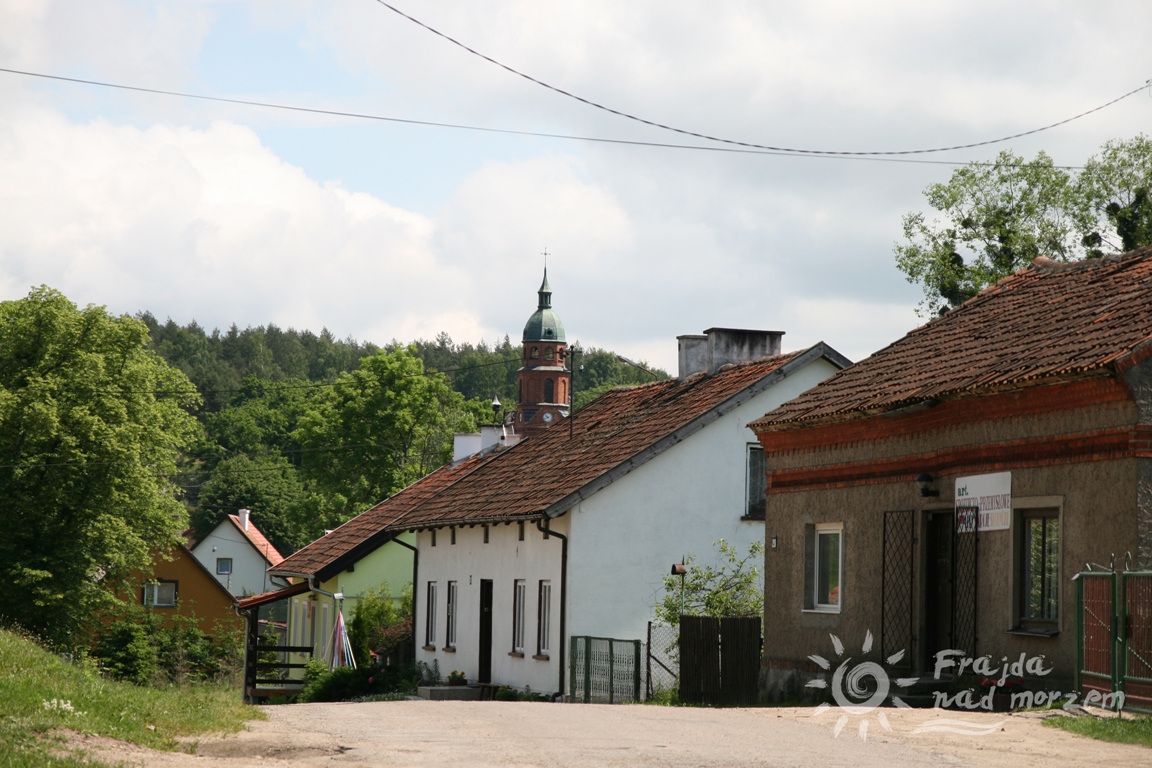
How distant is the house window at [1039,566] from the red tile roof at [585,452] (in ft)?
34.4

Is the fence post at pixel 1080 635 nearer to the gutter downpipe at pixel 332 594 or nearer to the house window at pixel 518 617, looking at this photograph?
the house window at pixel 518 617

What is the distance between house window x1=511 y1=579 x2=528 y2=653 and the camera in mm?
28109

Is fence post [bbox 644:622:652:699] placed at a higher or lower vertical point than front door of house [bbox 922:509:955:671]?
lower

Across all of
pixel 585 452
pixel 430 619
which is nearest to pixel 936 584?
pixel 585 452

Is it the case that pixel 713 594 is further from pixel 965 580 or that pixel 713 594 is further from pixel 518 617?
pixel 965 580

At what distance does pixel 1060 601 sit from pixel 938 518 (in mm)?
2820

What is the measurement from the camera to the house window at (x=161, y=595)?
62.3m

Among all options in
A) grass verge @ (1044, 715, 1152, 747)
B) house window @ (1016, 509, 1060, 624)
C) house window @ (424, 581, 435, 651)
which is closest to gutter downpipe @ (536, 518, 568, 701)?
house window @ (424, 581, 435, 651)

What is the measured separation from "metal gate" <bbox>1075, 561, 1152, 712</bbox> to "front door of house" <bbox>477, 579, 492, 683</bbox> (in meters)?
16.9

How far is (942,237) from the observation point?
44.2 m

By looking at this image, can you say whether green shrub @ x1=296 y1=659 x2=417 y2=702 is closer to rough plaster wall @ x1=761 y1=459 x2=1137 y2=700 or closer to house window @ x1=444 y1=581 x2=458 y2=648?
house window @ x1=444 y1=581 x2=458 y2=648

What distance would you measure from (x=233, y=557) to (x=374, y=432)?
2481 cm

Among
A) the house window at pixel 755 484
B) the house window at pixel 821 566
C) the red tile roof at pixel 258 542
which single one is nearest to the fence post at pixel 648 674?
the house window at pixel 821 566

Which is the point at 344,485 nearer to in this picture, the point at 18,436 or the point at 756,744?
the point at 18,436
